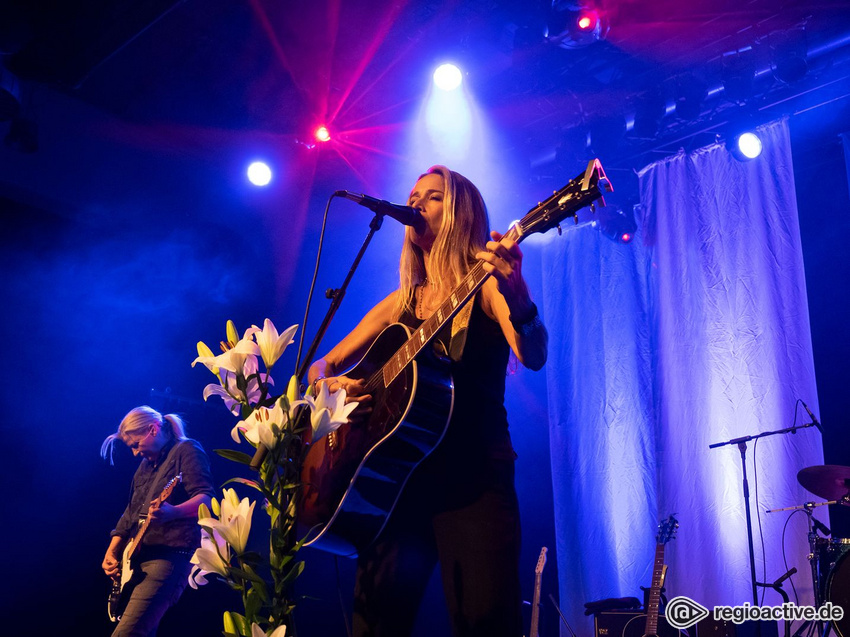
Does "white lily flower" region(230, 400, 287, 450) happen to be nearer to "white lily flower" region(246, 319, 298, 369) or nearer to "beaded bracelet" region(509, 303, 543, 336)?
"white lily flower" region(246, 319, 298, 369)

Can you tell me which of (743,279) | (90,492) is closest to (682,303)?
(743,279)

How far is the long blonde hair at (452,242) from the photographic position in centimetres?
263

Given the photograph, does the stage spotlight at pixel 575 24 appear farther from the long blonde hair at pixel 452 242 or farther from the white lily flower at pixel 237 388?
the white lily flower at pixel 237 388

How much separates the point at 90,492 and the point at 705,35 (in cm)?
673

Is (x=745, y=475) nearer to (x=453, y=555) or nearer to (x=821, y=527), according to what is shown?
(x=821, y=527)

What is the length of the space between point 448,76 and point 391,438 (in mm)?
5012

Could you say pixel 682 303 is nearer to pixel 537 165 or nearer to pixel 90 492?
pixel 537 165

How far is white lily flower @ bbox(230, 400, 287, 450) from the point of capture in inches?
63.9

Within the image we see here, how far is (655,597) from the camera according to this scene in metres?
5.18

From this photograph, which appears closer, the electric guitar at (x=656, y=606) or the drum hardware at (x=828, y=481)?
the drum hardware at (x=828, y=481)
